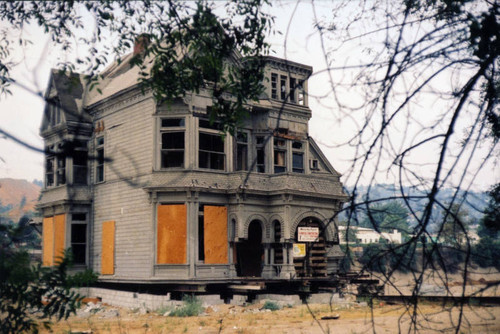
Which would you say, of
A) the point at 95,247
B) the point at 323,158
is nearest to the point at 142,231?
the point at 95,247

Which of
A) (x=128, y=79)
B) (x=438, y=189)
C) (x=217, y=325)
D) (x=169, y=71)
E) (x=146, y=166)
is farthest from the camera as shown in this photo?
(x=128, y=79)

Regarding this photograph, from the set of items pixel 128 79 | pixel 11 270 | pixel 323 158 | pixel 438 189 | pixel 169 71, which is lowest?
pixel 11 270

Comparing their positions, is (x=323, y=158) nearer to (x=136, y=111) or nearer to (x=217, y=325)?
(x=136, y=111)

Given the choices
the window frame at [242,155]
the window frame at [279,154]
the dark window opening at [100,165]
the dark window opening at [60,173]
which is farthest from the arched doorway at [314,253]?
the dark window opening at [60,173]

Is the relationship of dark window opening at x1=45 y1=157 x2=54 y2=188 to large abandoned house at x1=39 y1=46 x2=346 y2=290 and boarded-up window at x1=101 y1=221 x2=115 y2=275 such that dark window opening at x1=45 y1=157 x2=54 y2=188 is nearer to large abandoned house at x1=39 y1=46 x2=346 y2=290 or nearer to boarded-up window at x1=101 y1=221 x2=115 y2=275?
large abandoned house at x1=39 y1=46 x2=346 y2=290

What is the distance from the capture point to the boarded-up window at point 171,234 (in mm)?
24734

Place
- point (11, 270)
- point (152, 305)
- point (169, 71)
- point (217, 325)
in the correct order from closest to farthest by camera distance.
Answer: point (11, 270) → point (169, 71) → point (217, 325) → point (152, 305)

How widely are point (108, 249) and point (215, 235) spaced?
604 cm

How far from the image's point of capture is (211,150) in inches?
1066

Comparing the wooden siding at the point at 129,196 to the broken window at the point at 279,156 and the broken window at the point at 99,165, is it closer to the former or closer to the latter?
the broken window at the point at 99,165

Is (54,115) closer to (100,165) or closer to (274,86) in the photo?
(100,165)

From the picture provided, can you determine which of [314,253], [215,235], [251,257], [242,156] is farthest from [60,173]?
[314,253]

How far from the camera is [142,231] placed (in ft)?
84.8

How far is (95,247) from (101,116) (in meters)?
6.79
